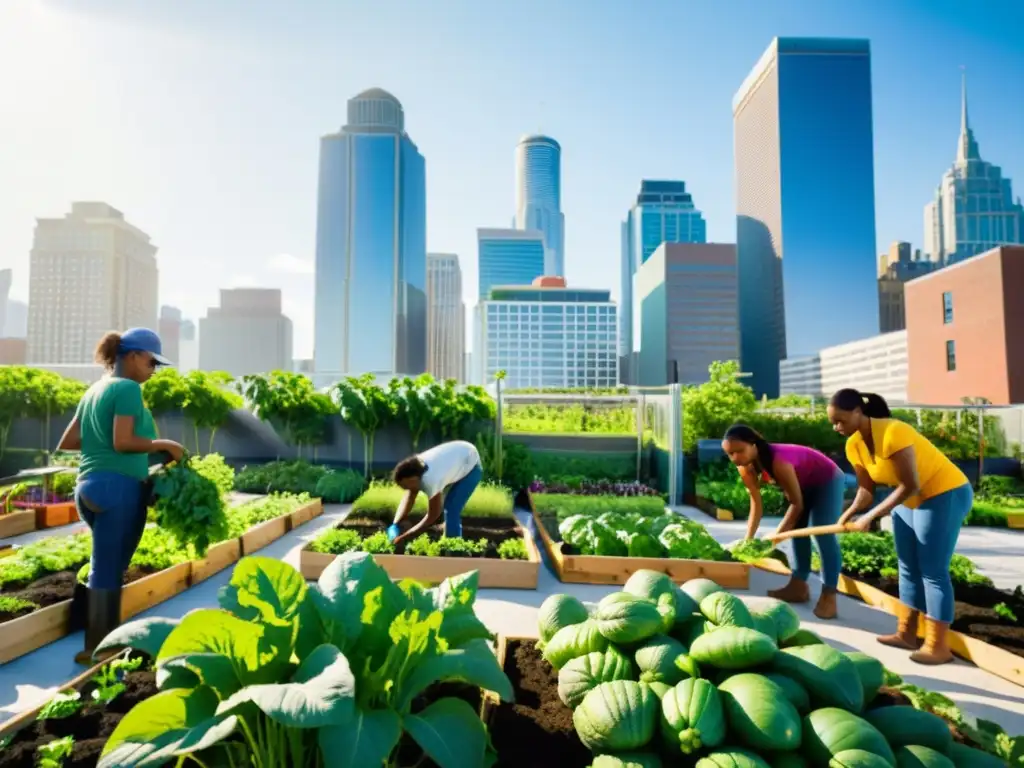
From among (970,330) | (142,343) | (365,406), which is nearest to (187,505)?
(142,343)

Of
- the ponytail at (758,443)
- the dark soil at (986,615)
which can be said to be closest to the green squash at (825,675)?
the ponytail at (758,443)

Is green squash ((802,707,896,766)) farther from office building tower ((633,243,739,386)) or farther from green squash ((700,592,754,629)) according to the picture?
office building tower ((633,243,739,386))

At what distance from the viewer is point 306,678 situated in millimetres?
1286

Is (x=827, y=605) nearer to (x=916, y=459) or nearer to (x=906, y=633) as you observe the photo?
(x=906, y=633)

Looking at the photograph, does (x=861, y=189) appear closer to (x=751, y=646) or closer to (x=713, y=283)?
(x=713, y=283)

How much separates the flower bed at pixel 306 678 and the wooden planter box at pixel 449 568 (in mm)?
2826

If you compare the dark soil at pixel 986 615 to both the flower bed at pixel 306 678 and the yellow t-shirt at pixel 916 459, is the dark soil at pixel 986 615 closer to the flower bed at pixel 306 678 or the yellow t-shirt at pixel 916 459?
the yellow t-shirt at pixel 916 459

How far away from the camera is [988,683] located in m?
3.06

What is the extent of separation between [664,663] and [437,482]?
3.03 metres

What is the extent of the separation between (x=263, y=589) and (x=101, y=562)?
222cm

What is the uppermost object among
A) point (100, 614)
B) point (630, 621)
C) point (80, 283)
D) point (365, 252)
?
point (365, 252)

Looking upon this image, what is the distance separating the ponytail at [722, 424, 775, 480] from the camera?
12.7ft

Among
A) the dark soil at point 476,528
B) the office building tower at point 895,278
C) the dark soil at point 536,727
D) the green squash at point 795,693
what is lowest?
the dark soil at point 476,528

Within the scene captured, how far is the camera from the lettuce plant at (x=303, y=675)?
1190 mm
